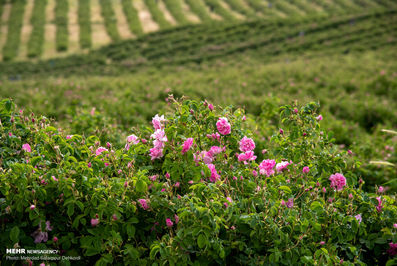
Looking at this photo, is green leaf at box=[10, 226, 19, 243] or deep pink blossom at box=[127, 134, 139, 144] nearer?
green leaf at box=[10, 226, 19, 243]

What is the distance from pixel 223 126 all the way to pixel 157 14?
27.0 meters

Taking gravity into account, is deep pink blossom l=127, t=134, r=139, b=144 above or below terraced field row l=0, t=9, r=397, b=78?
above

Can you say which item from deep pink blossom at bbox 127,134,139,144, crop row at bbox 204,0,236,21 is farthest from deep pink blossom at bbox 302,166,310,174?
crop row at bbox 204,0,236,21

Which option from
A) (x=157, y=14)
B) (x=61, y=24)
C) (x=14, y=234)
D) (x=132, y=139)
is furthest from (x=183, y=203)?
(x=61, y=24)

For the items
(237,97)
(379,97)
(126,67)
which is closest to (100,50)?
(126,67)

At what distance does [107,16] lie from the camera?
2745cm

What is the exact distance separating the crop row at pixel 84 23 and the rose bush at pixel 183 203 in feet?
71.3

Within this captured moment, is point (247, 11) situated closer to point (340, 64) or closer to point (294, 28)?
point (294, 28)

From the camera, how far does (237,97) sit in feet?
29.8

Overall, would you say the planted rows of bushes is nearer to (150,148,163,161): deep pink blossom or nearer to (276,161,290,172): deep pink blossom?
(150,148,163,161): deep pink blossom

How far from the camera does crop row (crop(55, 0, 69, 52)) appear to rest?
2204cm

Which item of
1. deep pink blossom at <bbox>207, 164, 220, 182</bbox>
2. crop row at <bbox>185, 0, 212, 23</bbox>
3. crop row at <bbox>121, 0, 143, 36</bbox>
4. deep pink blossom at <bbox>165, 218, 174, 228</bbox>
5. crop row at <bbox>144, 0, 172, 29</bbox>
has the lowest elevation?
crop row at <bbox>121, 0, 143, 36</bbox>

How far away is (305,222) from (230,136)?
2.89 ft

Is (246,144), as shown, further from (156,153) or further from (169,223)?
(169,223)
